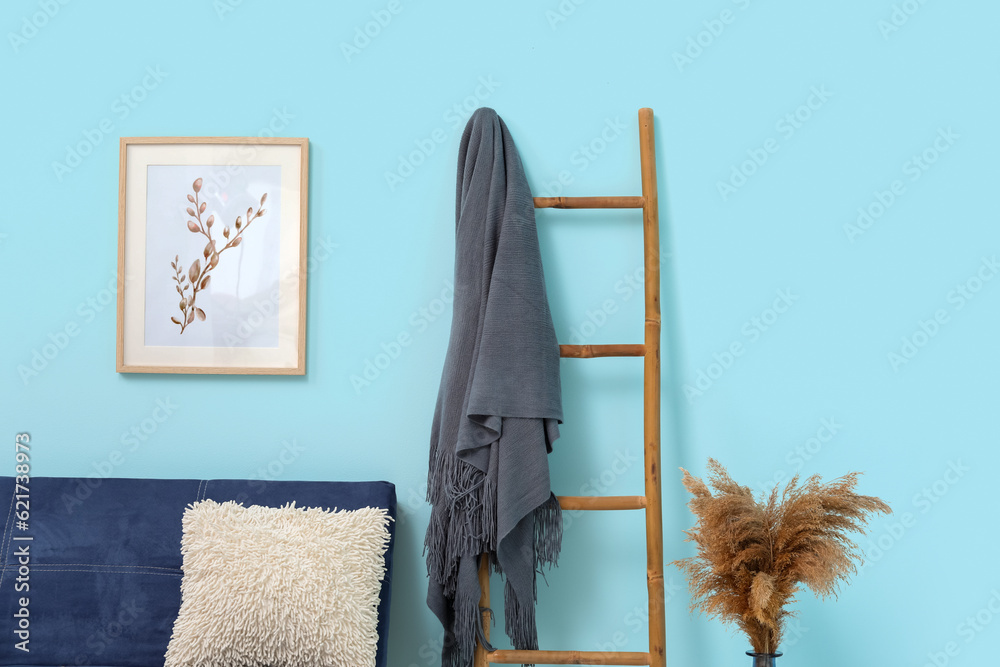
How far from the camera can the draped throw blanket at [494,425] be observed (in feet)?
4.65

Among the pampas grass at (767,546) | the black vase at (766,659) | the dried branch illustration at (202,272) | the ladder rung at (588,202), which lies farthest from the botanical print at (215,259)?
the black vase at (766,659)

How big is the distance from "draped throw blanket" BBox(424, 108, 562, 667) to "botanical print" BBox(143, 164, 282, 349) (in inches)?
18.3

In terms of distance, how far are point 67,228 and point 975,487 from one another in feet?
7.29

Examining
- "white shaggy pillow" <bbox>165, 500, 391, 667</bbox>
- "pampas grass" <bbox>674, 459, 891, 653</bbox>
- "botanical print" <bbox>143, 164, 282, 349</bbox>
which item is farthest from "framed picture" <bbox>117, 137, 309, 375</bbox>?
"pampas grass" <bbox>674, 459, 891, 653</bbox>

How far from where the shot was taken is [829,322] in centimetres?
161

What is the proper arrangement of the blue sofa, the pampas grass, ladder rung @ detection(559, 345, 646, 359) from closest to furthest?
the pampas grass → the blue sofa → ladder rung @ detection(559, 345, 646, 359)

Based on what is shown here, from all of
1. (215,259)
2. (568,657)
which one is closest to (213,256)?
(215,259)

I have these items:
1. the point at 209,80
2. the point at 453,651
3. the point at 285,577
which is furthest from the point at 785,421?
the point at 209,80

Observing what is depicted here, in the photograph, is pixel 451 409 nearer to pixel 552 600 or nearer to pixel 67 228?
pixel 552 600

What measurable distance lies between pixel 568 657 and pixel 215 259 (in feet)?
3.90

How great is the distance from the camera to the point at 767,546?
1309 millimetres

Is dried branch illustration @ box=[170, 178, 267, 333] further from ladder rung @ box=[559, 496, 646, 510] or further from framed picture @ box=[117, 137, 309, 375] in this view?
ladder rung @ box=[559, 496, 646, 510]

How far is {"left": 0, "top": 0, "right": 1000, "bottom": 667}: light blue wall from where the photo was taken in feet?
5.23

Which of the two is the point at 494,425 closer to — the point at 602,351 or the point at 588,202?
the point at 602,351
